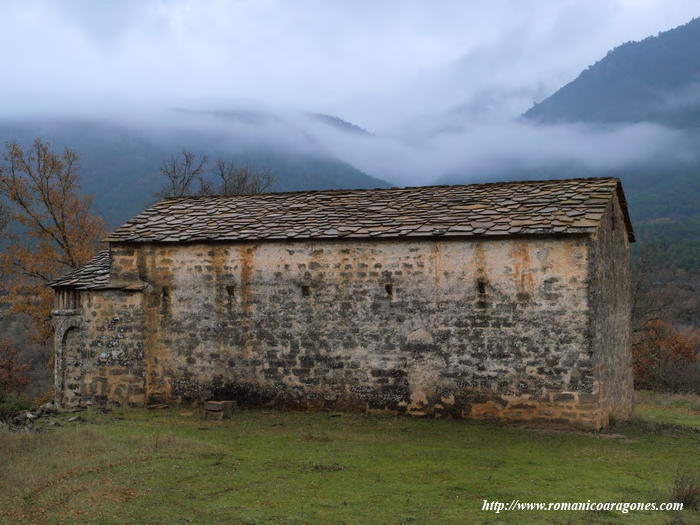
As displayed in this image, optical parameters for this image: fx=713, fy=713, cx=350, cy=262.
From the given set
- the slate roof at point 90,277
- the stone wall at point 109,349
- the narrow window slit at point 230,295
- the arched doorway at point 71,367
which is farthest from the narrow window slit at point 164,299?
the arched doorway at point 71,367

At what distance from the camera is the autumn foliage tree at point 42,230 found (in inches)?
1016

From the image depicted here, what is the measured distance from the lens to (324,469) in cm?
929

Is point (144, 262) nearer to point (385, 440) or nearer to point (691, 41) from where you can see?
point (385, 440)

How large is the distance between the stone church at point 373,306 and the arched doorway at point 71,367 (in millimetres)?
44

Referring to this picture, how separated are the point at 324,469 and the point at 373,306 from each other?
4.74m

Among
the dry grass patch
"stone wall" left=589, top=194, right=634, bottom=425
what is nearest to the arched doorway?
the dry grass patch

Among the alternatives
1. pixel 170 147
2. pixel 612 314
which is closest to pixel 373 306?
pixel 612 314

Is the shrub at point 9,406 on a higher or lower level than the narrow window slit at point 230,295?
lower

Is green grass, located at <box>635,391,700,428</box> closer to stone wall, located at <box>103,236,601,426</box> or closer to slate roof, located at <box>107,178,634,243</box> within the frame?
slate roof, located at <box>107,178,634,243</box>

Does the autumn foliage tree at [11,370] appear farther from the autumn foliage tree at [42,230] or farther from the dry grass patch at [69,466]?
the dry grass patch at [69,466]

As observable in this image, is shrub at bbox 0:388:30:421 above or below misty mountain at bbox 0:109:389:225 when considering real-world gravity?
below

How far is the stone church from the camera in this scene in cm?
1248

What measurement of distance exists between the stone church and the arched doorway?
1.7 inches

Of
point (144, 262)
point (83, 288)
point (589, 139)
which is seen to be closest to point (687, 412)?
point (144, 262)
